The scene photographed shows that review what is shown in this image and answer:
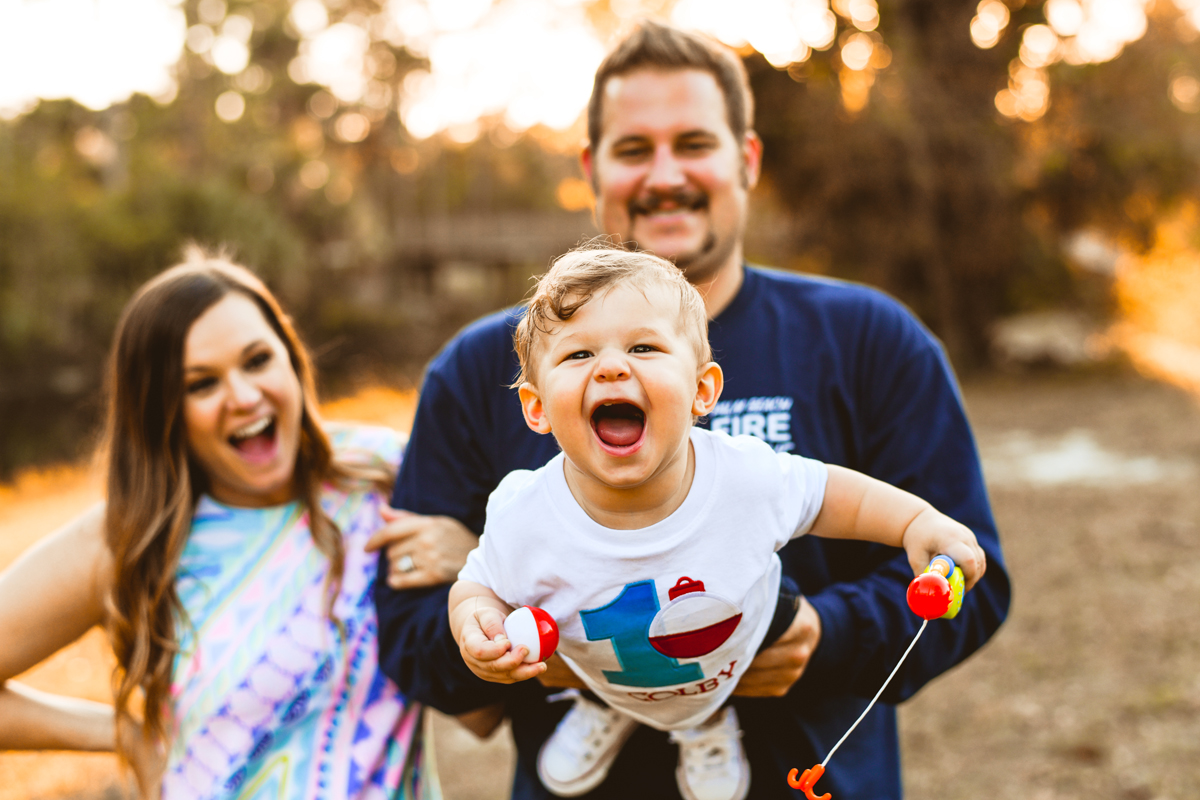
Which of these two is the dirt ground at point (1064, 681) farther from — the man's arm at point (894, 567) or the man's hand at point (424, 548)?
the man's hand at point (424, 548)

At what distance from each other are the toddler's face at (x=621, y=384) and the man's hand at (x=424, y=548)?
0.66 metres

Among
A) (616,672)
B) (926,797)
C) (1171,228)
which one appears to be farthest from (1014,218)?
(616,672)

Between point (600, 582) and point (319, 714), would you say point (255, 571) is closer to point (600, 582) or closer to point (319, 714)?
point (319, 714)

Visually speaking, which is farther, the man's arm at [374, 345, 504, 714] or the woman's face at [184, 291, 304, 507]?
the woman's face at [184, 291, 304, 507]

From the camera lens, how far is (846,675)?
2.03 meters

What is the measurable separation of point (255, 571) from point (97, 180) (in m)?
30.1

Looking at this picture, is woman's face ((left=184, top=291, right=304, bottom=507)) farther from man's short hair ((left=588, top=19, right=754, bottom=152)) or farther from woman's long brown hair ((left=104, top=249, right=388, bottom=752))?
man's short hair ((left=588, top=19, right=754, bottom=152))

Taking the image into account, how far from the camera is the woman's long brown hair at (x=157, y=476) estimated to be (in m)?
2.37

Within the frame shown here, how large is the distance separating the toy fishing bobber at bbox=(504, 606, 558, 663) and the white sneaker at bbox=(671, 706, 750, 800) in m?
0.57

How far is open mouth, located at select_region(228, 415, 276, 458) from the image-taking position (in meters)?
2.54

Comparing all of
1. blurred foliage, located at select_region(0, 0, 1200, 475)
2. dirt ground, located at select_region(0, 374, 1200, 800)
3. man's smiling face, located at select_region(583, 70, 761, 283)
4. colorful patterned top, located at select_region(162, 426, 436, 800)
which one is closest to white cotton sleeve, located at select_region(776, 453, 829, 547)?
man's smiling face, located at select_region(583, 70, 761, 283)

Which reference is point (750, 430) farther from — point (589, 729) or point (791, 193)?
point (791, 193)

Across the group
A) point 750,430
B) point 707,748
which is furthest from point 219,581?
point 750,430

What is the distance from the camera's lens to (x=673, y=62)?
7.65ft
